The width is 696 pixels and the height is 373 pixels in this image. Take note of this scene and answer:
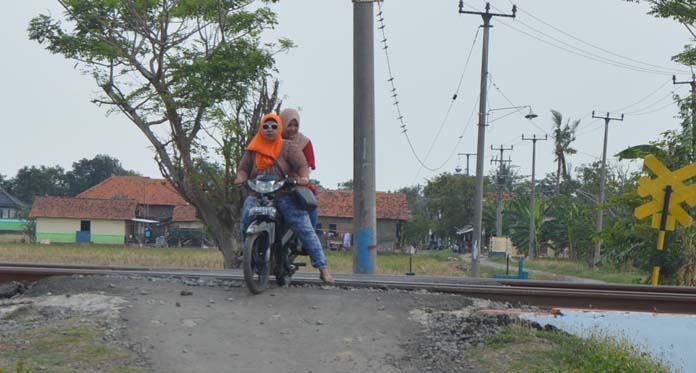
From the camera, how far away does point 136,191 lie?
95438 mm

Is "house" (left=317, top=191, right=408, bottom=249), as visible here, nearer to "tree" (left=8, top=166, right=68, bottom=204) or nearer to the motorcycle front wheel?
"tree" (left=8, top=166, right=68, bottom=204)

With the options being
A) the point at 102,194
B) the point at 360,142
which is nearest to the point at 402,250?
the point at 102,194

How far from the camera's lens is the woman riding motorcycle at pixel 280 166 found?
26.3 feet

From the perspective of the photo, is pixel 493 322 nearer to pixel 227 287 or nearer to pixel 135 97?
pixel 227 287

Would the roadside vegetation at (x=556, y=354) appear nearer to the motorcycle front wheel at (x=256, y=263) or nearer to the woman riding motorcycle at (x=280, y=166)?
the motorcycle front wheel at (x=256, y=263)

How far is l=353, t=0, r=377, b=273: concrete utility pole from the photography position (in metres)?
11.7

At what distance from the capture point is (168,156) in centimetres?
2372

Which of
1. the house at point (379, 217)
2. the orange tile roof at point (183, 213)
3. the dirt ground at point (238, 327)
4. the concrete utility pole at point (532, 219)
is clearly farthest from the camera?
the orange tile roof at point (183, 213)

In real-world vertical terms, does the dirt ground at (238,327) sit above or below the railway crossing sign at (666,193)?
below

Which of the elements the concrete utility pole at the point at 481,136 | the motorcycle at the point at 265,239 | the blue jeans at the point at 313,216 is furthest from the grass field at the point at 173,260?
the motorcycle at the point at 265,239

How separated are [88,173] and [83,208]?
37.4 m

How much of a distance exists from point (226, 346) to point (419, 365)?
4.39 feet

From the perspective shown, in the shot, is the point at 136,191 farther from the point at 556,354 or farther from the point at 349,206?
the point at 556,354

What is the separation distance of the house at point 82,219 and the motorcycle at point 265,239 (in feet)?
243
